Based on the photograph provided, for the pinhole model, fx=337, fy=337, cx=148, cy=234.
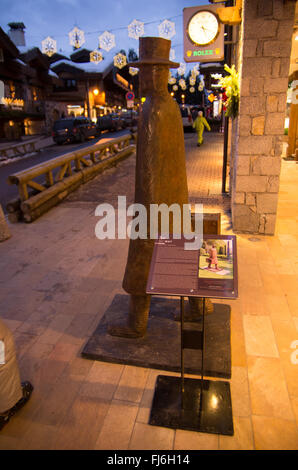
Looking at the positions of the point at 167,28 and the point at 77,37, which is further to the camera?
the point at 77,37

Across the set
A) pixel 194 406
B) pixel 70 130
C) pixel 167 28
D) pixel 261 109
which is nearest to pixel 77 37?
pixel 167 28

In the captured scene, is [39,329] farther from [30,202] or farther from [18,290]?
[30,202]

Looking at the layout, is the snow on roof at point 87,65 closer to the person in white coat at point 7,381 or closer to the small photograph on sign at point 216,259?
the small photograph on sign at point 216,259

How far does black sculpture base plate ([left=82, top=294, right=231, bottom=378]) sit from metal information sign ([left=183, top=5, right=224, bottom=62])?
15.6ft

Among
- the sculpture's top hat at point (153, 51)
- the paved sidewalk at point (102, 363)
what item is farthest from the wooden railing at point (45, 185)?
the sculpture's top hat at point (153, 51)

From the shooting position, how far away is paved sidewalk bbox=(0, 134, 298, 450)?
2506 millimetres

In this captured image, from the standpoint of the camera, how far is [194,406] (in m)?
2.73

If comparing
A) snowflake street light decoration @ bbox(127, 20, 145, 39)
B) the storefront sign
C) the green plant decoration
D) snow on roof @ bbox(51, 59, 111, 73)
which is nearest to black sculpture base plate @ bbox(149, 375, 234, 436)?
the green plant decoration

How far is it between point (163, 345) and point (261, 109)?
4.33 meters

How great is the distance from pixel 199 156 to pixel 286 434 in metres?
14.0

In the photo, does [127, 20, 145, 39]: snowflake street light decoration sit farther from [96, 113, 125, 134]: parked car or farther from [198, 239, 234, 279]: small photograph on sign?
[96, 113, 125, 134]: parked car

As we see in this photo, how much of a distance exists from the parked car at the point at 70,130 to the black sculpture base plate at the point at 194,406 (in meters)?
22.1

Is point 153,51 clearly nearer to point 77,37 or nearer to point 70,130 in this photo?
point 77,37

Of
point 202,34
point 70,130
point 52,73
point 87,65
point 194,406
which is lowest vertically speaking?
point 194,406
